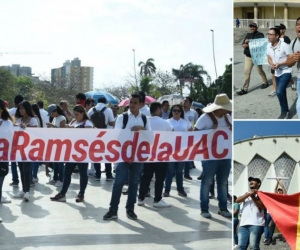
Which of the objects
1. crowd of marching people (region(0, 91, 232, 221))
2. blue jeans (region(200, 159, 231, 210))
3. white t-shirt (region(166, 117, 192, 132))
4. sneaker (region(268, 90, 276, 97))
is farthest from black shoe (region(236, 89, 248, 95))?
white t-shirt (region(166, 117, 192, 132))

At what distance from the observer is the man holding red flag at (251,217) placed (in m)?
7.50

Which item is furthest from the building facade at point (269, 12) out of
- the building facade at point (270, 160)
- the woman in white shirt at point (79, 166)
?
the woman in white shirt at point (79, 166)

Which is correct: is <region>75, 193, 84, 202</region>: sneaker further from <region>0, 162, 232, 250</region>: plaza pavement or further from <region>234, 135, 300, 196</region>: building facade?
<region>234, 135, 300, 196</region>: building facade

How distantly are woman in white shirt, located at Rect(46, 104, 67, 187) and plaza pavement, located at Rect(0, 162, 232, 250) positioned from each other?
118cm

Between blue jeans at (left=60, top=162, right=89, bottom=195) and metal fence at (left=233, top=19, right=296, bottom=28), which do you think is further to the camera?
blue jeans at (left=60, top=162, right=89, bottom=195)

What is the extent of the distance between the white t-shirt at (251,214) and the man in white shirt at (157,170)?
248 cm

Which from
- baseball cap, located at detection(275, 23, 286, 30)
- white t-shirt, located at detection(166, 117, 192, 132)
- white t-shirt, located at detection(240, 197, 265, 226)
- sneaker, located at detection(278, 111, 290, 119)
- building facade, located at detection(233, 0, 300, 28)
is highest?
building facade, located at detection(233, 0, 300, 28)

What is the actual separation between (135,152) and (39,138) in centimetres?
118

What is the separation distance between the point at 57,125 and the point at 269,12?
495 cm

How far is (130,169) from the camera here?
9023 mm

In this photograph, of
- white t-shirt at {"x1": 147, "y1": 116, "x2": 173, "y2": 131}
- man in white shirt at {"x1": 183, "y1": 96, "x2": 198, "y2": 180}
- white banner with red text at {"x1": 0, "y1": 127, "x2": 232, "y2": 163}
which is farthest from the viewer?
man in white shirt at {"x1": 183, "y1": 96, "x2": 198, "y2": 180}

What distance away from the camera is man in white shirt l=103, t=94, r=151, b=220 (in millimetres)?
8891

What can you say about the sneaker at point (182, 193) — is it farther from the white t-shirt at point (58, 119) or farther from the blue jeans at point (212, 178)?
the white t-shirt at point (58, 119)

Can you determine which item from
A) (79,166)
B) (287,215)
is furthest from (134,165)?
(287,215)
